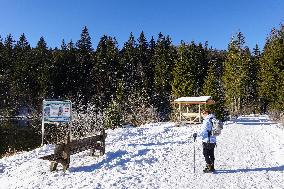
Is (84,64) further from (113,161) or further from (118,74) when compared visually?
(113,161)

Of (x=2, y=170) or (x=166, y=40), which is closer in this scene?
(x=2, y=170)

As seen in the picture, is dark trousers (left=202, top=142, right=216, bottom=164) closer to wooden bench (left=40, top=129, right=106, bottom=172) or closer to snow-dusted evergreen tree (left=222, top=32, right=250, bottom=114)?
wooden bench (left=40, top=129, right=106, bottom=172)

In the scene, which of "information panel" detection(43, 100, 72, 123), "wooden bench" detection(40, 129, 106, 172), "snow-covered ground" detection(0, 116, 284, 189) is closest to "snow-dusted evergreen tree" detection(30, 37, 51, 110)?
"information panel" detection(43, 100, 72, 123)

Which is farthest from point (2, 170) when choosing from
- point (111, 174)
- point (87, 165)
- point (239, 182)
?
point (239, 182)

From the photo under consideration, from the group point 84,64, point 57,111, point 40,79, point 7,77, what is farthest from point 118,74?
point 57,111

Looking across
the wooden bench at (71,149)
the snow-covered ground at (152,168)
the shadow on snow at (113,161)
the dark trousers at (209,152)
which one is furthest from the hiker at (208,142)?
the wooden bench at (71,149)

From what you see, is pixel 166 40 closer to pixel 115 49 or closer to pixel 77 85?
pixel 115 49

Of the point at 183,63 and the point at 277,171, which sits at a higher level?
the point at 183,63

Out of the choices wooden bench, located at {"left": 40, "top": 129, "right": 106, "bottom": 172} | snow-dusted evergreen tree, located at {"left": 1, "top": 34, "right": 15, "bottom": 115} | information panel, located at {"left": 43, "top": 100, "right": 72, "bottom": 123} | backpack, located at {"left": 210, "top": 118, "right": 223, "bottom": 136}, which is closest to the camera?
wooden bench, located at {"left": 40, "top": 129, "right": 106, "bottom": 172}

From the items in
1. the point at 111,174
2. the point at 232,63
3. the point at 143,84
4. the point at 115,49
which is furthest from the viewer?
the point at 115,49

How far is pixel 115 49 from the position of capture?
83.7 meters

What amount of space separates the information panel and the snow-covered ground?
5.17 feet

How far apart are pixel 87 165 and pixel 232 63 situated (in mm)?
47629

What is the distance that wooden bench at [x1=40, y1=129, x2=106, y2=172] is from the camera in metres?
12.2
